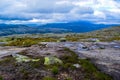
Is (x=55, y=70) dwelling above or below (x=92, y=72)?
above

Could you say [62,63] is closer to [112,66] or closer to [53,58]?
[53,58]

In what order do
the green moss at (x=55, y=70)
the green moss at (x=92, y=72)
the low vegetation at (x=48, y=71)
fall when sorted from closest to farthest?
the low vegetation at (x=48, y=71) → the green moss at (x=55, y=70) → the green moss at (x=92, y=72)

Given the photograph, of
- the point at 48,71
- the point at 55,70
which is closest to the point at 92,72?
the point at 55,70

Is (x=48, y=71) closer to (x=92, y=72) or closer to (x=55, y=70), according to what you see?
(x=55, y=70)

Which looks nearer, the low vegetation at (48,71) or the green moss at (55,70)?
the low vegetation at (48,71)

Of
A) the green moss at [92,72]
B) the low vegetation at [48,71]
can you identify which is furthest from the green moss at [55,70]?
the green moss at [92,72]

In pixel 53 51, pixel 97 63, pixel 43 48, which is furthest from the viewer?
pixel 43 48

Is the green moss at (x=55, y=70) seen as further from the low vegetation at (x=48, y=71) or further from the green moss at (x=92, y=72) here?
the green moss at (x=92, y=72)

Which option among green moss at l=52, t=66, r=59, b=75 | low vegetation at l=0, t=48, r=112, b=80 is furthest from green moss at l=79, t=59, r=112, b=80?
green moss at l=52, t=66, r=59, b=75

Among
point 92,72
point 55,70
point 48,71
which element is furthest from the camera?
point 92,72

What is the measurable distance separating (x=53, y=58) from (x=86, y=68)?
4.12 metres

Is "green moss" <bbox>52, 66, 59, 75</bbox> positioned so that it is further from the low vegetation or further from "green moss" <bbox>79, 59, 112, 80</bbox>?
"green moss" <bbox>79, 59, 112, 80</bbox>

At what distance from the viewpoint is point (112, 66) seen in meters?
32.3

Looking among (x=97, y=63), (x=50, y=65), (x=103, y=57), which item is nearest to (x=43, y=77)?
(x=50, y=65)
